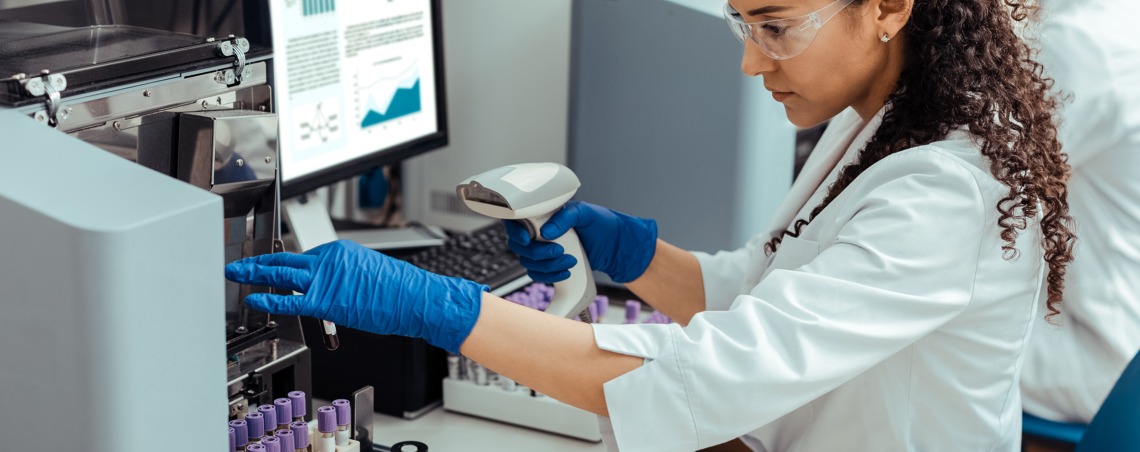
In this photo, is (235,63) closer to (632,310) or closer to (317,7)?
(317,7)

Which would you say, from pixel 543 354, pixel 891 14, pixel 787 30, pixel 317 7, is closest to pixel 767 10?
pixel 787 30

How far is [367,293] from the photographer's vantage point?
1.04 meters

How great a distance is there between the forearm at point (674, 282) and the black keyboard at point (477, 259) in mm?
208

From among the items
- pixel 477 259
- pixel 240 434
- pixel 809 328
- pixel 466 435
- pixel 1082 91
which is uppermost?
pixel 1082 91

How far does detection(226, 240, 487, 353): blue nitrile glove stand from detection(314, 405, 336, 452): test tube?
0.11 metres

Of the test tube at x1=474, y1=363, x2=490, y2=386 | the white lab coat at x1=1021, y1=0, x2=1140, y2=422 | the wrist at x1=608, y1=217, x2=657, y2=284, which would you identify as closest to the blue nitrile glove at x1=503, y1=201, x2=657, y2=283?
the wrist at x1=608, y1=217, x2=657, y2=284

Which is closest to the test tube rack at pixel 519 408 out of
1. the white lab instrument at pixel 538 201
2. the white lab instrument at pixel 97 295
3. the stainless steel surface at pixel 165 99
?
the white lab instrument at pixel 538 201

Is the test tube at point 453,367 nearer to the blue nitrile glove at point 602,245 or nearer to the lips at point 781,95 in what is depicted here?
the blue nitrile glove at point 602,245

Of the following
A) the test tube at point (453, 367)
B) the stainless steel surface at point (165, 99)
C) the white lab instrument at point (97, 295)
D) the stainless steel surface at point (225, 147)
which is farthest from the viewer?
Result: the test tube at point (453, 367)

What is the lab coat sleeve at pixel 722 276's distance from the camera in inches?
60.9

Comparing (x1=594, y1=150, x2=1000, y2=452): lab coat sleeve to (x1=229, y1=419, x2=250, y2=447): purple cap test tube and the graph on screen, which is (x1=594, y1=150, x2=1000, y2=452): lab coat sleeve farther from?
the graph on screen

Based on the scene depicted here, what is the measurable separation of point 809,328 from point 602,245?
1.73 ft

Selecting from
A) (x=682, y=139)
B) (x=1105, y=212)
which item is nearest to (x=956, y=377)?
(x=1105, y=212)

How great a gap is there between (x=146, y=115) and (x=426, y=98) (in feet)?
3.17
